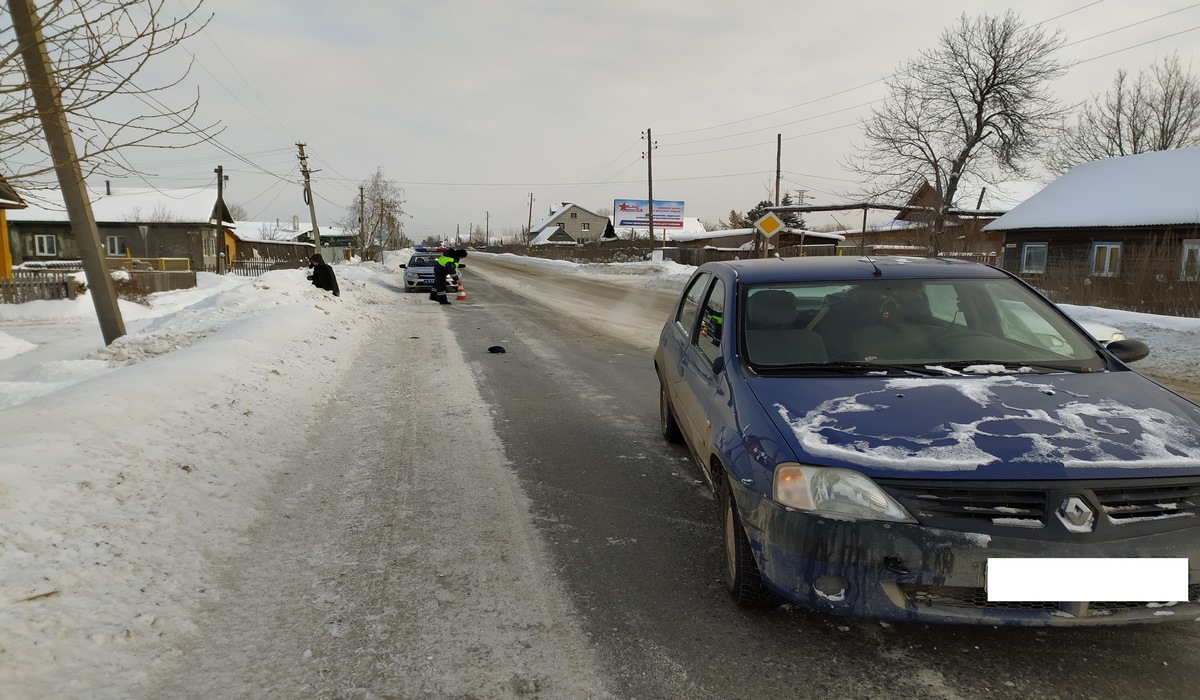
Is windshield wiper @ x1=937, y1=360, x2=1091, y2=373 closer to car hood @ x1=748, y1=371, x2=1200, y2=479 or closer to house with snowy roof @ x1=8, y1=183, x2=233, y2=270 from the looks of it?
car hood @ x1=748, y1=371, x2=1200, y2=479

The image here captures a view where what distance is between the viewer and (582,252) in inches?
2625

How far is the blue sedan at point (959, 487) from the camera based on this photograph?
232 centimetres

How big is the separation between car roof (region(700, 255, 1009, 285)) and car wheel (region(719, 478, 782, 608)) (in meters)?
1.62

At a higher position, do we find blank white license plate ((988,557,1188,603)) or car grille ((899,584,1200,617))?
blank white license plate ((988,557,1188,603))

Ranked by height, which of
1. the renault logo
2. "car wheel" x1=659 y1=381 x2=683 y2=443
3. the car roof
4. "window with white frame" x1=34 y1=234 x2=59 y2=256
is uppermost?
"window with white frame" x1=34 y1=234 x2=59 y2=256

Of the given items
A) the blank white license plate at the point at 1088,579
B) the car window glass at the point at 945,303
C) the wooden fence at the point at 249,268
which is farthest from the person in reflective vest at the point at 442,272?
the wooden fence at the point at 249,268

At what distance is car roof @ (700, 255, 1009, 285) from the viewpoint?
4.06 meters

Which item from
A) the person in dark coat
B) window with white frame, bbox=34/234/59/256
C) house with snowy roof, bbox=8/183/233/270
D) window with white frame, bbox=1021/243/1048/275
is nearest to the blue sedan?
the person in dark coat

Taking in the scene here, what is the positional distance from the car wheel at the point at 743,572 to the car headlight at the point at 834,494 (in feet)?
1.28

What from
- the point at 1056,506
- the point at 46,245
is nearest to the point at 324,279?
the point at 1056,506

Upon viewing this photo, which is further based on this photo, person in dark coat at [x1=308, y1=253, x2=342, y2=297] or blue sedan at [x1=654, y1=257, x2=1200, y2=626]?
person in dark coat at [x1=308, y1=253, x2=342, y2=297]

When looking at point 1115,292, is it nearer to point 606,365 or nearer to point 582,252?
point 606,365

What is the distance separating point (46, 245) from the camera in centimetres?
4494

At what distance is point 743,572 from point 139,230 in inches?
2256
